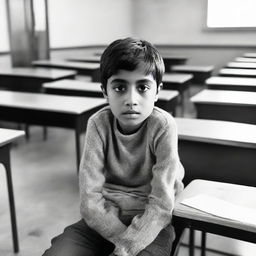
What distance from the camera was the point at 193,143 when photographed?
1722mm

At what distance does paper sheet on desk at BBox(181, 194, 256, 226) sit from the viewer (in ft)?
3.12

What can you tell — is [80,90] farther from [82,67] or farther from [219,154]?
[219,154]

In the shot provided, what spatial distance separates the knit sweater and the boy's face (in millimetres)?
77

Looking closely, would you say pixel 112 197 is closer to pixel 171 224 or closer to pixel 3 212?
pixel 171 224

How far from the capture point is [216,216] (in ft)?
3.15

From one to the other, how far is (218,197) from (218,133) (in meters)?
0.69

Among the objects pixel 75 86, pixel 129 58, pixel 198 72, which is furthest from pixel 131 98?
pixel 198 72

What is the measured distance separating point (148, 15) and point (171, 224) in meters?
7.51

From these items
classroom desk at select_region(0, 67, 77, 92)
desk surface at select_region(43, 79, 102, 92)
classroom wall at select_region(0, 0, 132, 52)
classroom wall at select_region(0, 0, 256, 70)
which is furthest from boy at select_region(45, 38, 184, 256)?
classroom wall at select_region(0, 0, 256, 70)

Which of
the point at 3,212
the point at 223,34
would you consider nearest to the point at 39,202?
the point at 3,212

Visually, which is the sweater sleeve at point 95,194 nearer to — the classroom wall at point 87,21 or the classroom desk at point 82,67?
the classroom desk at point 82,67

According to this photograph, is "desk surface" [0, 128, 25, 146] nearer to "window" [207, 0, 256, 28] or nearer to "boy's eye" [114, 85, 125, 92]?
"boy's eye" [114, 85, 125, 92]

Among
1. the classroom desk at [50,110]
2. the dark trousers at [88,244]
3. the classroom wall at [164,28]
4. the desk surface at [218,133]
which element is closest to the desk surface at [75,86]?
the classroom desk at [50,110]

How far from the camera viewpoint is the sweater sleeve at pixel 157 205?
1.03 meters
